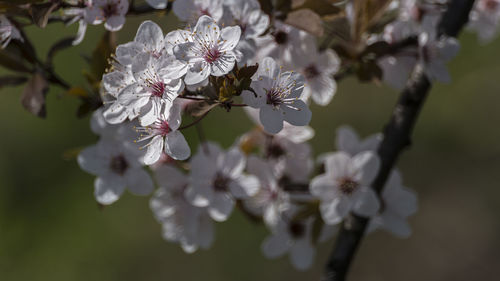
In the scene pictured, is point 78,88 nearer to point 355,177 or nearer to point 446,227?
point 355,177

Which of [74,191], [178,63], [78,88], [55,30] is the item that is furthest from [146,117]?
[55,30]

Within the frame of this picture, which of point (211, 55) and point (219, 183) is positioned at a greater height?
point (211, 55)

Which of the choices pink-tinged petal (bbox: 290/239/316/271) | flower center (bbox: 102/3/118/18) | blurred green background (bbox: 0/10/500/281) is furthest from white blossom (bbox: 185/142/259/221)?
blurred green background (bbox: 0/10/500/281)

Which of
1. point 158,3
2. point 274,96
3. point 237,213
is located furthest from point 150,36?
point 237,213

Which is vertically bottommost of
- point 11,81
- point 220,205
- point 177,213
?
point 177,213

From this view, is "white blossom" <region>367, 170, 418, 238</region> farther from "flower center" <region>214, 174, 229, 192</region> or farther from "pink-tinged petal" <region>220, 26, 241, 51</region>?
"pink-tinged petal" <region>220, 26, 241, 51</region>

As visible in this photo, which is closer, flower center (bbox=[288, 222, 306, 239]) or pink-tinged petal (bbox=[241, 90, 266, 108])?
pink-tinged petal (bbox=[241, 90, 266, 108])

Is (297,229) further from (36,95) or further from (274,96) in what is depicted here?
(36,95)
